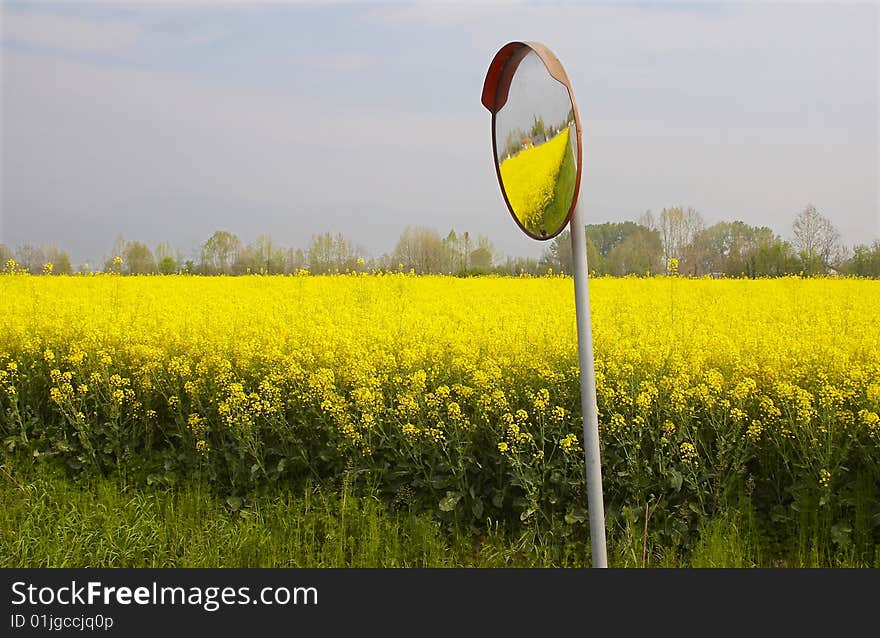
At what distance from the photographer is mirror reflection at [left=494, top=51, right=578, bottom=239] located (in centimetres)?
236

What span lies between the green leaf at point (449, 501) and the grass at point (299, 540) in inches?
5.2

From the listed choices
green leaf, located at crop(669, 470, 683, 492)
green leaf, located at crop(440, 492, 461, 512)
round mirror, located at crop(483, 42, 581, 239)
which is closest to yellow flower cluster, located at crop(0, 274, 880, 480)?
green leaf, located at crop(669, 470, 683, 492)

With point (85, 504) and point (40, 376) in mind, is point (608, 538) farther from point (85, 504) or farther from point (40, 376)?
point (40, 376)

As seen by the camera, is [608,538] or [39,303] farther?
[39,303]

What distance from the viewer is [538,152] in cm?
246

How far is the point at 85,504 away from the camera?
14.4ft

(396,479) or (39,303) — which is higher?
(39,303)

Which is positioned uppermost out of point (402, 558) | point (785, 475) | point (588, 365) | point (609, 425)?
point (588, 365)

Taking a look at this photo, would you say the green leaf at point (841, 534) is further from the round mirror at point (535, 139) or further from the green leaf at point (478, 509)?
the round mirror at point (535, 139)

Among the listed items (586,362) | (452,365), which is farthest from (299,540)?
(586,362)
